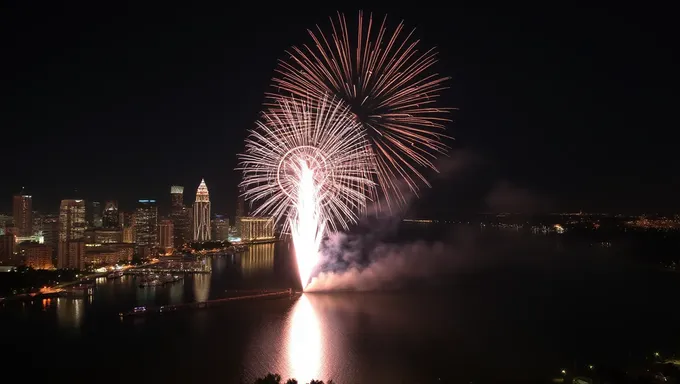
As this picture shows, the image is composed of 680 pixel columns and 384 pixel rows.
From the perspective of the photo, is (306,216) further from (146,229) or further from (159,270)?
(146,229)

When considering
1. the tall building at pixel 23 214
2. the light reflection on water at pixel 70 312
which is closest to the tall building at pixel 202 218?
the tall building at pixel 23 214

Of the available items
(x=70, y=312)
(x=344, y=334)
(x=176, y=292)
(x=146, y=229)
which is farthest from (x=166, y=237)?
(x=344, y=334)

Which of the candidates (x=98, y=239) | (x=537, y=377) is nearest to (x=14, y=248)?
(x=98, y=239)

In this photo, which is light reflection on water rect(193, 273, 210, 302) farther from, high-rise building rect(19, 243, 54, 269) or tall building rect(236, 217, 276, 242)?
tall building rect(236, 217, 276, 242)

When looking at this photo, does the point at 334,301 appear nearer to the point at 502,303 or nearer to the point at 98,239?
the point at 502,303

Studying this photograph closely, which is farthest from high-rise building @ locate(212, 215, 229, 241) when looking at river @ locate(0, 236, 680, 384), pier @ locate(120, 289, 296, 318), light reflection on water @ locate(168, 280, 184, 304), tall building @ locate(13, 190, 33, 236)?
pier @ locate(120, 289, 296, 318)

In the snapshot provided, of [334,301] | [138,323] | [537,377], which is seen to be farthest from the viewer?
[334,301]

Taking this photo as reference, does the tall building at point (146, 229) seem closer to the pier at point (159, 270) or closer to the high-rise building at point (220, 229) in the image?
the pier at point (159, 270)
